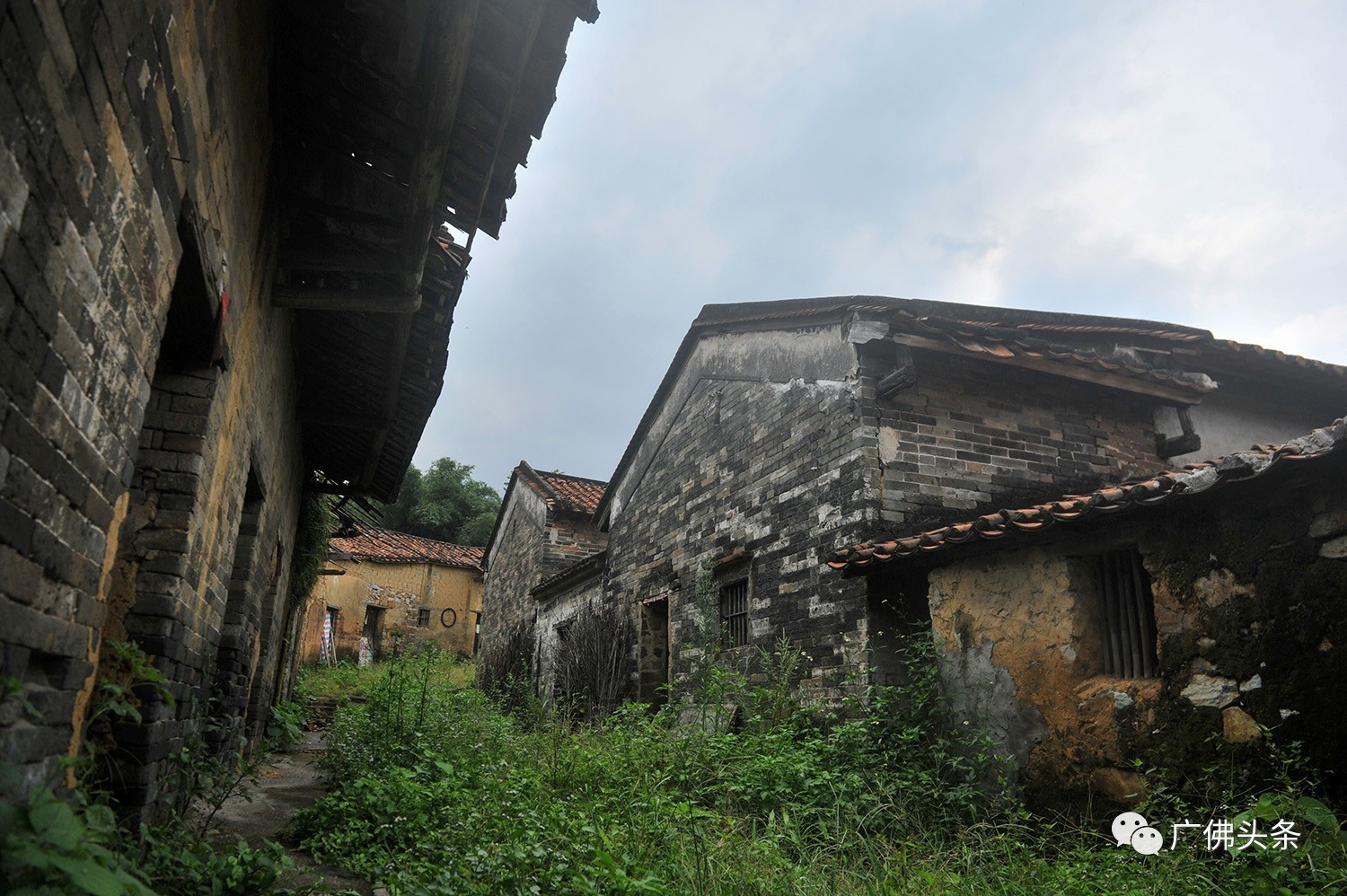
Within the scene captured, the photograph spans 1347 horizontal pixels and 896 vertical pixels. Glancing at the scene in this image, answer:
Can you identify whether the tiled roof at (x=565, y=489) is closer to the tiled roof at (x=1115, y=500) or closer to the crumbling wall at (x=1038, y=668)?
the tiled roof at (x=1115, y=500)

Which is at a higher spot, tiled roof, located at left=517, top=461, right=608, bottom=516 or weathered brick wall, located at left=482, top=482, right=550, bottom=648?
tiled roof, located at left=517, top=461, right=608, bottom=516

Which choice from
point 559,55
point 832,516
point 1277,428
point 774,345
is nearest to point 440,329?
point 559,55

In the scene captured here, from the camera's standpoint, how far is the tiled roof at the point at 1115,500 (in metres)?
4.29

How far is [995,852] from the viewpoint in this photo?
16.3ft

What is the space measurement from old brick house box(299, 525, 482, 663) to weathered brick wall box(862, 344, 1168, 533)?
20530 mm

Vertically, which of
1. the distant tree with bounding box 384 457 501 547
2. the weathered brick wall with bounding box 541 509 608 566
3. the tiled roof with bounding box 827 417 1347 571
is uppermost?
the distant tree with bounding box 384 457 501 547


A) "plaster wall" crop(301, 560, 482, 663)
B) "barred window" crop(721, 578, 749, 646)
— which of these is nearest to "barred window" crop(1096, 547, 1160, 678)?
"barred window" crop(721, 578, 749, 646)

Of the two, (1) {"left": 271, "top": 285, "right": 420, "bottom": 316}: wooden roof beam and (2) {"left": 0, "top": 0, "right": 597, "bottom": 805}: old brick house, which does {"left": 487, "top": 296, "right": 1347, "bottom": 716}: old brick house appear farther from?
(1) {"left": 271, "top": 285, "right": 420, "bottom": 316}: wooden roof beam

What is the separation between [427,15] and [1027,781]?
212 inches

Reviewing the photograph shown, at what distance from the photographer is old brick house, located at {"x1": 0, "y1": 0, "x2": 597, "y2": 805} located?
2.02m

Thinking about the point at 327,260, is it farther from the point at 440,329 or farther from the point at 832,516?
the point at 832,516

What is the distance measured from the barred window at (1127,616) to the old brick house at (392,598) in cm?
2241

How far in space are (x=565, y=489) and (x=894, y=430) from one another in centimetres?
1255

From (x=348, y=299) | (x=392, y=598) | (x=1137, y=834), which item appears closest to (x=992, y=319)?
(x=1137, y=834)
